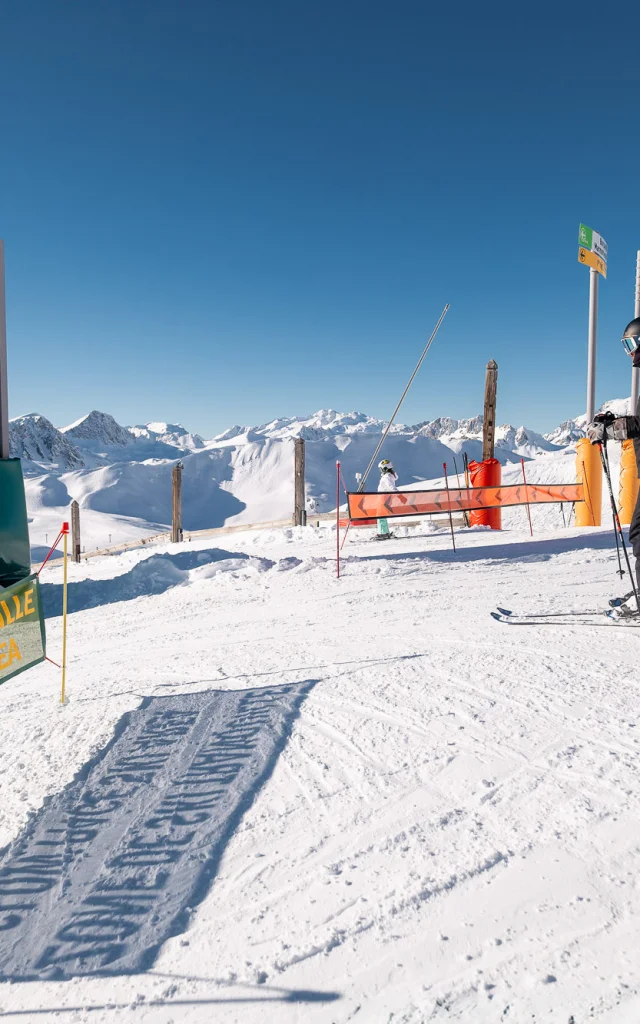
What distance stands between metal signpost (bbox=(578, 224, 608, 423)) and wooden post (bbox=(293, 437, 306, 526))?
7049 millimetres

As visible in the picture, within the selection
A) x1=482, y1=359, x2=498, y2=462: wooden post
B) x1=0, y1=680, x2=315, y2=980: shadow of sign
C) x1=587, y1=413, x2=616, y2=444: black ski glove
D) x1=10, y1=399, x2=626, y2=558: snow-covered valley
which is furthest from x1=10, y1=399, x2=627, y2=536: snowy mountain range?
x1=0, y1=680, x2=315, y2=980: shadow of sign

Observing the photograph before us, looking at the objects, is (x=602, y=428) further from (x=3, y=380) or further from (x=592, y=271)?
(x=592, y=271)

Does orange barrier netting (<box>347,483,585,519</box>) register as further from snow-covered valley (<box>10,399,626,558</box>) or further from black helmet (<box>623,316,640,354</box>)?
snow-covered valley (<box>10,399,626,558</box>)

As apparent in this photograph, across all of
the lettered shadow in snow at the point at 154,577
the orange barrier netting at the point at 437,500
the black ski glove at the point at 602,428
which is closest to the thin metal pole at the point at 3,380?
the lettered shadow in snow at the point at 154,577

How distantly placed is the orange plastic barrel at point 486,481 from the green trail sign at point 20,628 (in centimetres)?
945

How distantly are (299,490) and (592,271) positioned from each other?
8.58 m

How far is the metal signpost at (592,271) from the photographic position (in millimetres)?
10430

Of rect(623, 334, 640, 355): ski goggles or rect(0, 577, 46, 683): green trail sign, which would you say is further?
rect(623, 334, 640, 355): ski goggles

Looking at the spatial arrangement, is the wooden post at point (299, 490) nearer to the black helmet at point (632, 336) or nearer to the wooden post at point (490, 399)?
the wooden post at point (490, 399)

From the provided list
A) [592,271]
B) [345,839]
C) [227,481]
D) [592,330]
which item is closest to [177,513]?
[592,330]

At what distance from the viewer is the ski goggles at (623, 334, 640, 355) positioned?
177 inches

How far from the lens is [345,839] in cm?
222

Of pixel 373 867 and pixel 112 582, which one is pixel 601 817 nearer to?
pixel 373 867

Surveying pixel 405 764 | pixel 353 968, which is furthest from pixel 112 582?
pixel 353 968
